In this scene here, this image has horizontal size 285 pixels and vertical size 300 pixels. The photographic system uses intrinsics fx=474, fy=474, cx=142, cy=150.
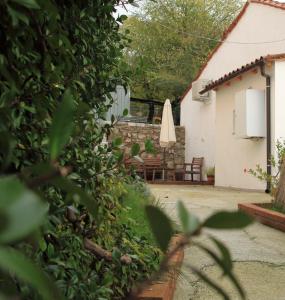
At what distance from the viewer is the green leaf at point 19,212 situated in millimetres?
312

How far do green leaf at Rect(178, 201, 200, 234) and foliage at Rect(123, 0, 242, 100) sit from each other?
24121mm

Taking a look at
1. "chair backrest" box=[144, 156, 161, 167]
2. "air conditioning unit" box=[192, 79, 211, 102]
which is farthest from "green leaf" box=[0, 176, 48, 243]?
"air conditioning unit" box=[192, 79, 211, 102]

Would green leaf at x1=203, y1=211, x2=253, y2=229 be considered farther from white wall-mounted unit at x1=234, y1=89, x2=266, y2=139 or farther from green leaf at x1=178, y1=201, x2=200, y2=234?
white wall-mounted unit at x1=234, y1=89, x2=266, y2=139

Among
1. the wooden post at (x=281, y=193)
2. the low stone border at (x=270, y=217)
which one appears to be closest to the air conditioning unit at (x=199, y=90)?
the wooden post at (x=281, y=193)

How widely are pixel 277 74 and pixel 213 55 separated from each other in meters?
5.91

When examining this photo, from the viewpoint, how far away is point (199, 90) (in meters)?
15.9

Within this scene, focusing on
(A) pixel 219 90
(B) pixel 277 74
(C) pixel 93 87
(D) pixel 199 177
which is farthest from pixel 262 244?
(D) pixel 199 177

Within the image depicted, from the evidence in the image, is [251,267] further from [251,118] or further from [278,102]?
[251,118]

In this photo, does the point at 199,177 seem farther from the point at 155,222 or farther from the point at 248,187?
the point at 155,222

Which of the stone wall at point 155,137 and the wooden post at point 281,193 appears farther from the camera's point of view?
the stone wall at point 155,137

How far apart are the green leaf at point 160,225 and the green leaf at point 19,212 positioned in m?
0.13

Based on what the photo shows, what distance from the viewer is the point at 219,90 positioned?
1387 cm

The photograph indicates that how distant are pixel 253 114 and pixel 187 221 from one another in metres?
10.8

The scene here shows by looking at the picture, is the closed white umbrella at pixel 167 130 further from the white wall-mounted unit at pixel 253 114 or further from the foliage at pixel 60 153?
the foliage at pixel 60 153
